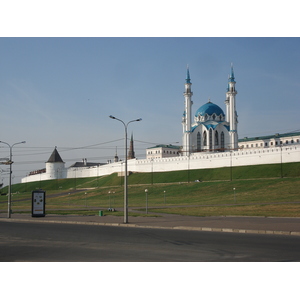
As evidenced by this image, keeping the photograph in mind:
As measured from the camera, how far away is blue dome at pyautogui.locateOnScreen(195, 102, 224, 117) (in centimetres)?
13275

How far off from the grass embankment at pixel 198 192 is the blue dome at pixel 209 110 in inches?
1469

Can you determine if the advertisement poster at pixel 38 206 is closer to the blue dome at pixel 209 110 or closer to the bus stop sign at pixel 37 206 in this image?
the bus stop sign at pixel 37 206

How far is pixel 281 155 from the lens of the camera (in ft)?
270

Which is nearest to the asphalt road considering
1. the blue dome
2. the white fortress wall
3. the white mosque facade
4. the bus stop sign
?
the bus stop sign

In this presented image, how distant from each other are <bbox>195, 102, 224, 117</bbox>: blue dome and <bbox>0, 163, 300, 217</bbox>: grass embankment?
37304 mm

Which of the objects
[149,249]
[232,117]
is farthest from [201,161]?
[149,249]

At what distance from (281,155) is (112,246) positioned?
7350cm

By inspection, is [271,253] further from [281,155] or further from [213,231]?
[281,155]

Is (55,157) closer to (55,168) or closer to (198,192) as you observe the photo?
(55,168)

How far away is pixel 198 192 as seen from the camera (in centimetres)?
7038

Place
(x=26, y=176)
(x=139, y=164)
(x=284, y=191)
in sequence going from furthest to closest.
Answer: (x=26, y=176)
(x=139, y=164)
(x=284, y=191)

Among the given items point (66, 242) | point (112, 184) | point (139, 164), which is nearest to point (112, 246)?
point (66, 242)

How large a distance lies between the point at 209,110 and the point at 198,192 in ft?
220

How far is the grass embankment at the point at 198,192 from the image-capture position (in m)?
49.4
